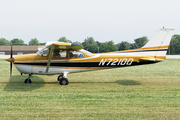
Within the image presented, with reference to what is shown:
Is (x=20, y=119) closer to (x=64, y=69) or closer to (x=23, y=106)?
(x=23, y=106)

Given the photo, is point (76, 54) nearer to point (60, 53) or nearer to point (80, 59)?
point (80, 59)

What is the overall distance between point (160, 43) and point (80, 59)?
4.76m

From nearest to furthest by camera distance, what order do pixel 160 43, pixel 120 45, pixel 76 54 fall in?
pixel 76 54
pixel 160 43
pixel 120 45

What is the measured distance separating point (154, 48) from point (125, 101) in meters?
5.09

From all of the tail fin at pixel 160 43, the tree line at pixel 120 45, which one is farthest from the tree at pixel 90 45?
the tail fin at pixel 160 43

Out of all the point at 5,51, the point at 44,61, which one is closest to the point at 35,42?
the point at 5,51

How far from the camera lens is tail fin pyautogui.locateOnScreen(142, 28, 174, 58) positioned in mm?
10281

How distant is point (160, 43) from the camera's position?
1045 cm

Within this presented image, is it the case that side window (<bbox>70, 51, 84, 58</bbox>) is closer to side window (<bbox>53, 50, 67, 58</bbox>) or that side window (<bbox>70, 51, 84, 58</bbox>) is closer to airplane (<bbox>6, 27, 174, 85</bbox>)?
airplane (<bbox>6, 27, 174, 85</bbox>)

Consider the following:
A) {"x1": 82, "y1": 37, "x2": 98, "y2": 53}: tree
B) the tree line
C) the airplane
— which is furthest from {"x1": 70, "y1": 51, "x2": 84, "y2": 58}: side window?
{"x1": 82, "y1": 37, "x2": 98, "y2": 53}: tree

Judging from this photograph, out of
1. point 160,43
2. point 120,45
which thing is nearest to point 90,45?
point 120,45

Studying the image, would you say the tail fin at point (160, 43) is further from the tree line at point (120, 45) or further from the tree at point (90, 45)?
the tree at point (90, 45)

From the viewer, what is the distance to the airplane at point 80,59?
32.9ft

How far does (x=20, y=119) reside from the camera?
498 cm
